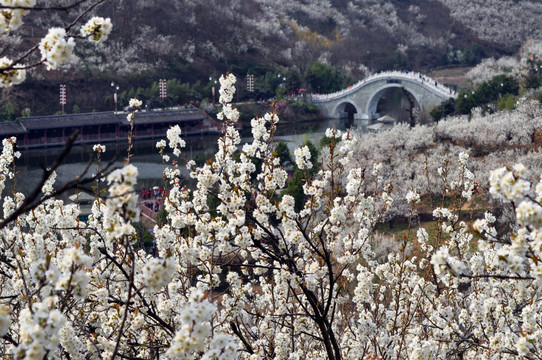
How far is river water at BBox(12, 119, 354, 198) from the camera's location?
28.5m

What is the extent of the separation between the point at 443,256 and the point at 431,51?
70975 mm

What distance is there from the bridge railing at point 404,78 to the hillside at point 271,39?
9.62 ft

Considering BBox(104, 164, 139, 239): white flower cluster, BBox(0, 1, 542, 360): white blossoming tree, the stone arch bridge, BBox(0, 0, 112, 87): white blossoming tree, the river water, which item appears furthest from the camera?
the stone arch bridge

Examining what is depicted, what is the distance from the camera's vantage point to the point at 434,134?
2584 cm

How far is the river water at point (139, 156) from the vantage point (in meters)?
28.5

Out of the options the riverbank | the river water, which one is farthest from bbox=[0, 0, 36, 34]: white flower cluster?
the riverbank

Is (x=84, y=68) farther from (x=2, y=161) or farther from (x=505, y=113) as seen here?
(x=2, y=161)

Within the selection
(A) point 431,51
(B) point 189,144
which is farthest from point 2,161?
(A) point 431,51

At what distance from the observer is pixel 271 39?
62.1 metres

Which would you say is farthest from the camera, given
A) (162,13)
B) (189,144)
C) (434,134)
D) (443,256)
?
(162,13)

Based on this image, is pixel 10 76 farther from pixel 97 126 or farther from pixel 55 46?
pixel 97 126

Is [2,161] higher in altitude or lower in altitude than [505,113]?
lower

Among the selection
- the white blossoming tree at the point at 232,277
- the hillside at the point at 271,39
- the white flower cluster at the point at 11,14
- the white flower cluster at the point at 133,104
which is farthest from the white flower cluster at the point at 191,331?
the hillside at the point at 271,39

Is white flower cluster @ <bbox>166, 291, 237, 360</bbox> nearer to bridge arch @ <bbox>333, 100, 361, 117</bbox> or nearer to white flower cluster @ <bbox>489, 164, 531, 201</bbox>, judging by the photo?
white flower cluster @ <bbox>489, 164, 531, 201</bbox>
